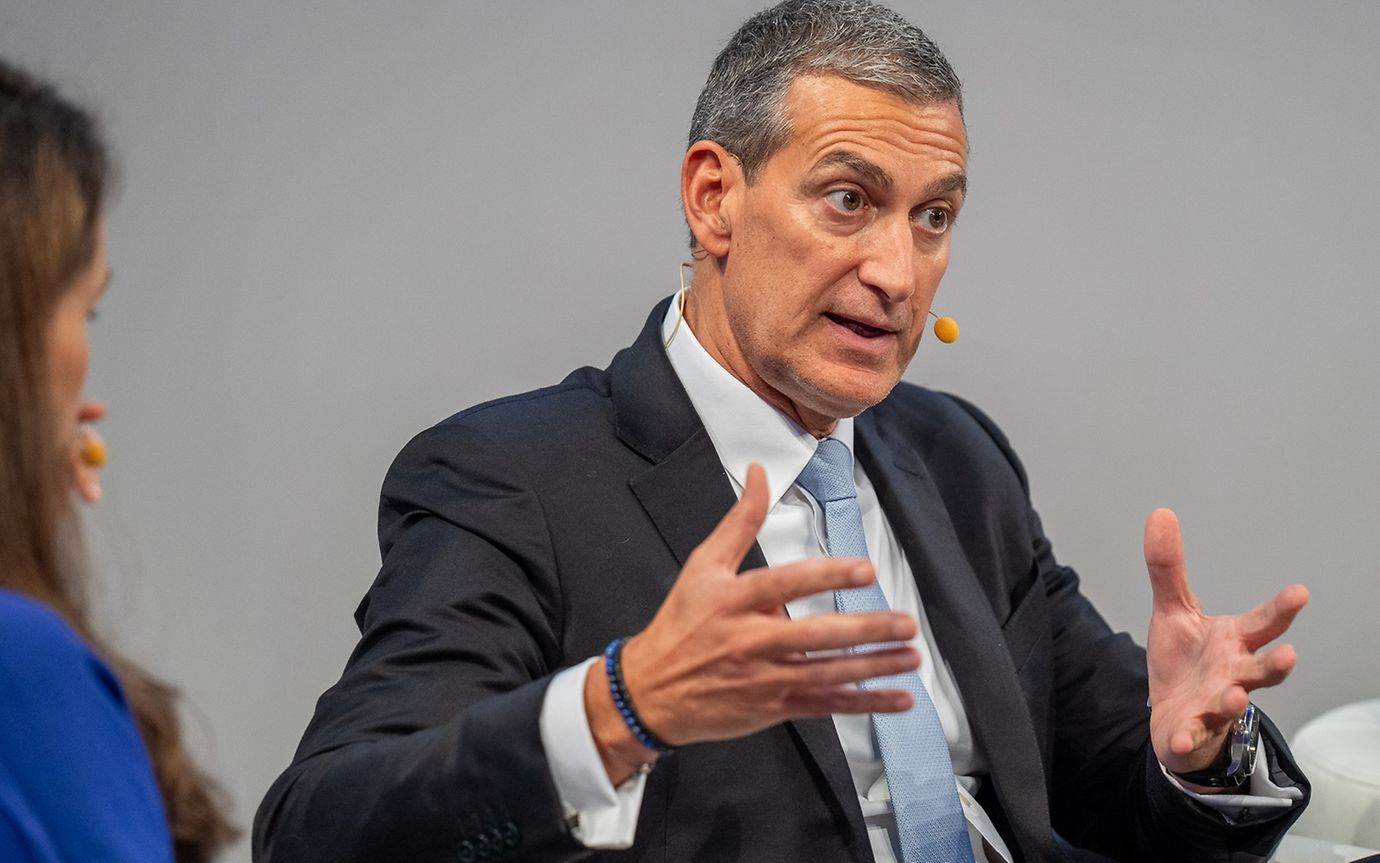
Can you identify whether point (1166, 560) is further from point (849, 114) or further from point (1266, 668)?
point (849, 114)

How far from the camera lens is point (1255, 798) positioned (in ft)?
5.83

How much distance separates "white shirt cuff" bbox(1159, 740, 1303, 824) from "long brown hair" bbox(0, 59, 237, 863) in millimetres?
1276

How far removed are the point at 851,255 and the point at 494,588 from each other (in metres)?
0.59

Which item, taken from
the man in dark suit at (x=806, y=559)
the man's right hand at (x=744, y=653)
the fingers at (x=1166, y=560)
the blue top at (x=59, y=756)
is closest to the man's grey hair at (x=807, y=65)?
the man in dark suit at (x=806, y=559)

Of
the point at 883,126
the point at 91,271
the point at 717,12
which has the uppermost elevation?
the point at 717,12

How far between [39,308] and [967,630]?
124 centimetres

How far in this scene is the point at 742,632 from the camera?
1.17 meters

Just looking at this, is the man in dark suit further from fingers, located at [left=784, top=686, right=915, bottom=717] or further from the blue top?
the blue top

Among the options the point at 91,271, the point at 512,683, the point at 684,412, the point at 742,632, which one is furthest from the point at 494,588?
the point at 91,271

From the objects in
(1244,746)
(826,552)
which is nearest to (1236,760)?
(1244,746)

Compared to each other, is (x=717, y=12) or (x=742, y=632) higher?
(x=717, y=12)

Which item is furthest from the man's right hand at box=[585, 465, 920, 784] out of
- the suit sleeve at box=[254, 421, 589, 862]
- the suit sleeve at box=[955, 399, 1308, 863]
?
the suit sleeve at box=[955, 399, 1308, 863]

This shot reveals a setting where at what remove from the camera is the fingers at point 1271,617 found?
5.09 feet

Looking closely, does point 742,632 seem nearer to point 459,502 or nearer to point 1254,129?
point 459,502
